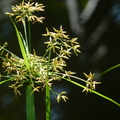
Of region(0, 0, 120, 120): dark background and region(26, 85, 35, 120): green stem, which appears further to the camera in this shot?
region(0, 0, 120, 120): dark background

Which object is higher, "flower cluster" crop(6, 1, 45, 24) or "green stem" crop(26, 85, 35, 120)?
"flower cluster" crop(6, 1, 45, 24)

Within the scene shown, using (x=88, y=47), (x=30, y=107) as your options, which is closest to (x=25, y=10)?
(x=30, y=107)

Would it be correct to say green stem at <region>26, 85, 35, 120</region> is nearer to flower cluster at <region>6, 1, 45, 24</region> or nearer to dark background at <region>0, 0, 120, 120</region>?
flower cluster at <region>6, 1, 45, 24</region>

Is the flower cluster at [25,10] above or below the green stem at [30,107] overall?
above

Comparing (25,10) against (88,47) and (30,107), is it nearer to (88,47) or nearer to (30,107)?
(30,107)

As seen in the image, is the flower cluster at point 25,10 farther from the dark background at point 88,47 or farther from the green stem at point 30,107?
the dark background at point 88,47

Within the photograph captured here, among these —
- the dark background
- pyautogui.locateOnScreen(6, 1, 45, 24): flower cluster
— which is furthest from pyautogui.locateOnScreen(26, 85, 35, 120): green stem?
the dark background

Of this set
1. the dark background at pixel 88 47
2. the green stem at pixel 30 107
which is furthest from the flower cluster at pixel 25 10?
the dark background at pixel 88 47

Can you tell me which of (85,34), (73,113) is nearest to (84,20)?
(85,34)
